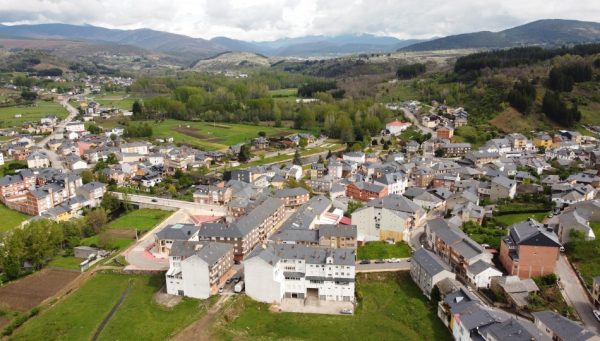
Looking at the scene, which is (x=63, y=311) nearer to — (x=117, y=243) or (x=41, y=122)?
(x=117, y=243)

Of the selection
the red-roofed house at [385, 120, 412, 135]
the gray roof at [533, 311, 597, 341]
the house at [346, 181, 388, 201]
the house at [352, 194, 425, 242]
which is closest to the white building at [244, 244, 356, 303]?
the house at [352, 194, 425, 242]

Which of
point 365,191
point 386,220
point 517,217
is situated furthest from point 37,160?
point 517,217

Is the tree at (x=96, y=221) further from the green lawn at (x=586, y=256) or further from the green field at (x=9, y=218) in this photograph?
the green lawn at (x=586, y=256)

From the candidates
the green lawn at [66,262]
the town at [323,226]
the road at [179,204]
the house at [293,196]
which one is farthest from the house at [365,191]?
the green lawn at [66,262]

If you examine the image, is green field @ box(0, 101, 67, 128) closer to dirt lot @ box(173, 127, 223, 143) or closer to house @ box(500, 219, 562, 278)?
dirt lot @ box(173, 127, 223, 143)

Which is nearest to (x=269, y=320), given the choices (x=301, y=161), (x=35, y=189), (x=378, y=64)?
(x=35, y=189)

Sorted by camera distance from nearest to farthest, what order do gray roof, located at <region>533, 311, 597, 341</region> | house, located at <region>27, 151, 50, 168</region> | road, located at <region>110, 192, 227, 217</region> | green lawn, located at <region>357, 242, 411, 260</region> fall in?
1. gray roof, located at <region>533, 311, 597, 341</region>
2. green lawn, located at <region>357, 242, 411, 260</region>
3. road, located at <region>110, 192, 227, 217</region>
4. house, located at <region>27, 151, 50, 168</region>
